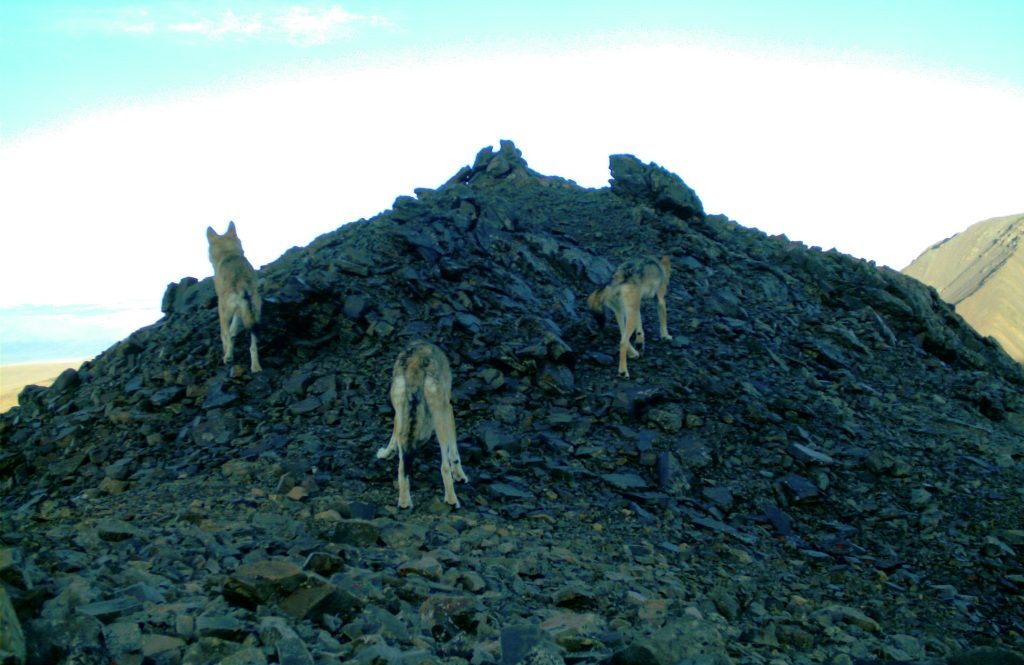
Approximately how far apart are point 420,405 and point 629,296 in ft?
21.8

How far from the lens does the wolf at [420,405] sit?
10188mm

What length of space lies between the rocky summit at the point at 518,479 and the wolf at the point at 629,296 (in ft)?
1.63

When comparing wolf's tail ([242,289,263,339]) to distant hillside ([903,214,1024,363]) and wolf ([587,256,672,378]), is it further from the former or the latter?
distant hillside ([903,214,1024,363])

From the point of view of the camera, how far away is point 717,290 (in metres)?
20.4

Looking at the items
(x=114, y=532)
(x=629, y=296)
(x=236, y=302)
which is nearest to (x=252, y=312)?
(x=236, y=302)

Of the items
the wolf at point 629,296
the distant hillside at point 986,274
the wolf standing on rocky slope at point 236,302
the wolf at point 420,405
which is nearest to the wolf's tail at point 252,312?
the wolf standing on rocky slope at point 236,302

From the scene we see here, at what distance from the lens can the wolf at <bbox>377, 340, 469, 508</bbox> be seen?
1019 cm

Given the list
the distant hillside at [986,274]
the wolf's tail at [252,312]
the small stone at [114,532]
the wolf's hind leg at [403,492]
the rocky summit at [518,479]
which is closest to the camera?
the rocky summit at [518,479]

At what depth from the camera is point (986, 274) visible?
110 metres

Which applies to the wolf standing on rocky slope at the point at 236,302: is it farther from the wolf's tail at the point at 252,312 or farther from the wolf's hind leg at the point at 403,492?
the wolf's hind leg at the point at 403,492

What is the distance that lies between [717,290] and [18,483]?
1607 cm

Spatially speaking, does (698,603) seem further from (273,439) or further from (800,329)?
(800,329)

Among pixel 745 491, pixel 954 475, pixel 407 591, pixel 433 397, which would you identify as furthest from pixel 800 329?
pixel 407 591

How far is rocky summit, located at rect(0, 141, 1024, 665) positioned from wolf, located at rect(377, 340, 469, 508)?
41 cm
